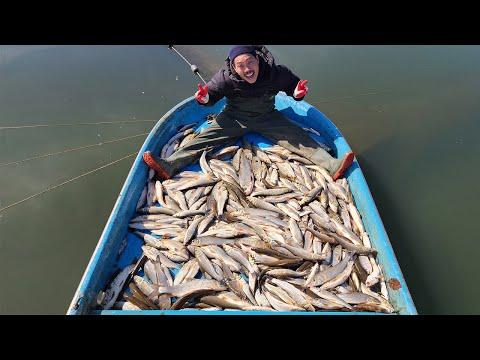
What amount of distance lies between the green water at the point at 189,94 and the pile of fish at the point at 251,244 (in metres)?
1.37

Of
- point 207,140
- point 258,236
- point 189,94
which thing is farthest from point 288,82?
point 189,94

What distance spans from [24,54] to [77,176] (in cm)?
567

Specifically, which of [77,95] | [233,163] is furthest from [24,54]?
[233,163]

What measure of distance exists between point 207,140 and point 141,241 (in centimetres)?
211

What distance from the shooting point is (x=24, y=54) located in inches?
406

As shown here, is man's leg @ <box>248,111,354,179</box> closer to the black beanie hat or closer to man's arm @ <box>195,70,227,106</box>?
man's arm @ <box>195,70,227,106</box>

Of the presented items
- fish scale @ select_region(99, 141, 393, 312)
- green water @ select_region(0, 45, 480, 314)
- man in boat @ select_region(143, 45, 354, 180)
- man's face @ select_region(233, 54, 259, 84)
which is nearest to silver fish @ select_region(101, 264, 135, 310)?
fish scale @ select_region(99, 141, 393, 312)

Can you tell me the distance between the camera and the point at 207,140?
20.6ft

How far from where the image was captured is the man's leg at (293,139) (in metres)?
5.85

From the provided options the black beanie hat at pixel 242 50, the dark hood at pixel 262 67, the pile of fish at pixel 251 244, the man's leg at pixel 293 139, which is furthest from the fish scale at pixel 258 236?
the black beanie hat at pixel 242 50

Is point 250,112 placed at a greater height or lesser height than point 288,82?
lesser

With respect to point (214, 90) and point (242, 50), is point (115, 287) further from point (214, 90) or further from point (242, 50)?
point (242, 50)

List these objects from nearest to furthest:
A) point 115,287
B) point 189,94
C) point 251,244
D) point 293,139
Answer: point 115,287 < point 251,244 < point 293,139 < point 189,94

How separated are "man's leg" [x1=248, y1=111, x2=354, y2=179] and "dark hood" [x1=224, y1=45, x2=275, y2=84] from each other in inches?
36.2
